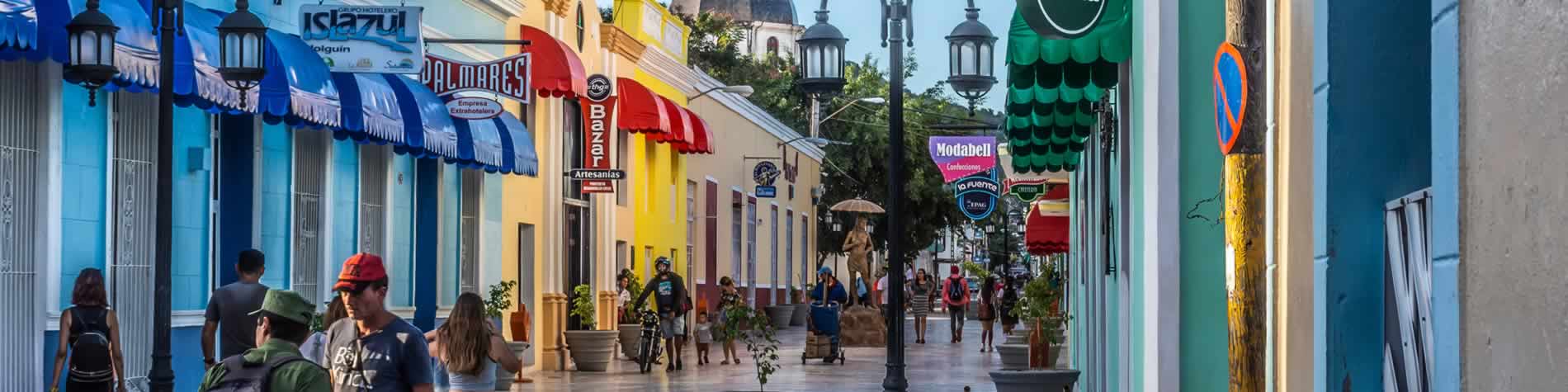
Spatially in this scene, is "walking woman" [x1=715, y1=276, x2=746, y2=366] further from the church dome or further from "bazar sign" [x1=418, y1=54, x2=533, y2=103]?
the church dome

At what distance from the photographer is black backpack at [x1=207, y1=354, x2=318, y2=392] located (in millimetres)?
5705

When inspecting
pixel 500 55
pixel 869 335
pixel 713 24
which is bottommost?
pixel 869 335

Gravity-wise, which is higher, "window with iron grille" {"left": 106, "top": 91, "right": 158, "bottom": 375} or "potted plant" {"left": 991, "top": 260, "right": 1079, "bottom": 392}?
"window with iron grille" {"left": 106, "top": 91, "right": 158, "bottom": 375}

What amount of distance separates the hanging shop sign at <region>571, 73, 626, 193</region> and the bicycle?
81.7 inches

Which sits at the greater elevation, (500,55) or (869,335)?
(500,55)

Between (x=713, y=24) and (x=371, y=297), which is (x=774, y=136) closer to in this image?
(x=713, y=24)

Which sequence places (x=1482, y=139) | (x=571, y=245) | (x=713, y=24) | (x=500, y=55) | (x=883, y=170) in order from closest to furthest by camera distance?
(x=1482, y=139) < (x=500, y=55) < (x=571, y=245) < (x=883, y=170) < (x=713, y=24)

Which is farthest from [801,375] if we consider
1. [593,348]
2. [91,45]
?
[91,45]

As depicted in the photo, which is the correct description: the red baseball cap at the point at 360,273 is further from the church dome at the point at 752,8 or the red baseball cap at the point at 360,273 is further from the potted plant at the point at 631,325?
the church dome at the point at 752,8

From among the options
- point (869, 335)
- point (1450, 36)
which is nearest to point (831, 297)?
point (869, 335)

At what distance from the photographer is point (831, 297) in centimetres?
3466

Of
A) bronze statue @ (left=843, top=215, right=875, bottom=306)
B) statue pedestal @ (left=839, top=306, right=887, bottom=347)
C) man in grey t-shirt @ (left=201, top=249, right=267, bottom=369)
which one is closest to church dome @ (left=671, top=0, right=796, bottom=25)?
bronze statue @ (left=843, top=215, right=875, bottom=306)

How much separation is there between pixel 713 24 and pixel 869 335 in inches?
1649

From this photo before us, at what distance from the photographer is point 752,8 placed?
105562mm
